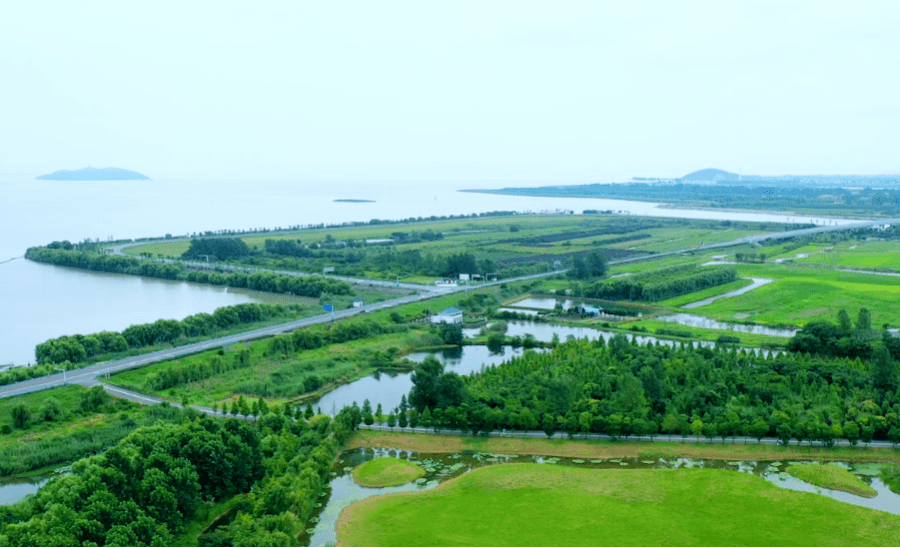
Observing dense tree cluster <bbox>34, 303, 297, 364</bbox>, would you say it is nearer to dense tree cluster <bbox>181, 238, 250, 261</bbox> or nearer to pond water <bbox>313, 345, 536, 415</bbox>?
pond water <bbox>313, 345, 536, 415</bbox>

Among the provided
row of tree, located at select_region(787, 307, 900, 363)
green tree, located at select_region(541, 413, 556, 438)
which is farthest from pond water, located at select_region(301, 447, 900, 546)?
row of tree, located at select_region(787, 307, 900, 363)

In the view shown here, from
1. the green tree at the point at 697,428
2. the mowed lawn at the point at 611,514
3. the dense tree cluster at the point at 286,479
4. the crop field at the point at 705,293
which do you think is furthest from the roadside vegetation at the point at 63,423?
the crop field at the point at 705,293

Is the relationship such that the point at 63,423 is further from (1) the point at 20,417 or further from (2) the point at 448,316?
(2) the point at 448,316

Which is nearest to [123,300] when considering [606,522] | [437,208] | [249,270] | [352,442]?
[249,270]

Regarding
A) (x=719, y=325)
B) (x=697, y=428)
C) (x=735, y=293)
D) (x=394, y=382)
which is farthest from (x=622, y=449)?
(x=735, y=293)

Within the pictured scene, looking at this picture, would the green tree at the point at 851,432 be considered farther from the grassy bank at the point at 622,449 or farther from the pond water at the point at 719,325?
the pond water at the point at 719,325
